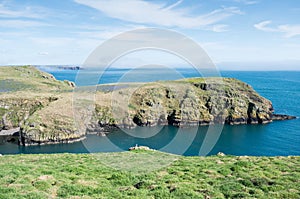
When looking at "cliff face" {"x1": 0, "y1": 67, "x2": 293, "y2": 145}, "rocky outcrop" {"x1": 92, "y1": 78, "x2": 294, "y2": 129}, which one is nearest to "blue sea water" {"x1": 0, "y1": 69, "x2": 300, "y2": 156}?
"rocky outcrop" {"x1": 92, "y1": 78, "x2": 294, "y2": 129}

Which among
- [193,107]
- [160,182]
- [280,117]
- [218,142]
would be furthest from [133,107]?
[160,182]

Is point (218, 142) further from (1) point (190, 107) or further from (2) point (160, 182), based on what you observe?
(2) point (160, 182)

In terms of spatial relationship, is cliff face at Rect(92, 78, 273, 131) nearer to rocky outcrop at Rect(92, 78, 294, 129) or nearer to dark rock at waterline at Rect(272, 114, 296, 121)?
rocky outcrop at Rect(92, 78, 294, 129)

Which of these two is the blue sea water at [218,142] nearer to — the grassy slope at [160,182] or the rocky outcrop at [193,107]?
the rocky outcrop at [193,107]

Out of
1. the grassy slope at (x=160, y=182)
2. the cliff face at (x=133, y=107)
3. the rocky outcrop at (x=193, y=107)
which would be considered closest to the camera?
the grassy slope at (x=160, y=182)

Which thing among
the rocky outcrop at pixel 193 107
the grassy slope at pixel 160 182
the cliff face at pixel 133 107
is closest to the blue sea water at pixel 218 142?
the rocky outcrop at pixel 193 107

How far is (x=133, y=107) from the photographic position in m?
144

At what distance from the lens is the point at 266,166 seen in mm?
Answer: 21672

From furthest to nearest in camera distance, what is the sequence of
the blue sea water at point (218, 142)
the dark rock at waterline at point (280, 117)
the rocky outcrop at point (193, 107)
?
the dark rock at waterline at point (280, 117) < the rocky outcrop at point (193, 107) < the blue sea water at point (218, 142)

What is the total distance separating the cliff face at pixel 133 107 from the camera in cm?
11188

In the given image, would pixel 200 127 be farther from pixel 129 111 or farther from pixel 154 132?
pixel 129 111

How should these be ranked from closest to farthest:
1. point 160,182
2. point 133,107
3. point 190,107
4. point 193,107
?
point 160,182 → point 133,107 → point 193,107 → point 190,107

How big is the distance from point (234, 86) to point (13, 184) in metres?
158

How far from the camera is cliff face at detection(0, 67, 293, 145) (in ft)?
367
